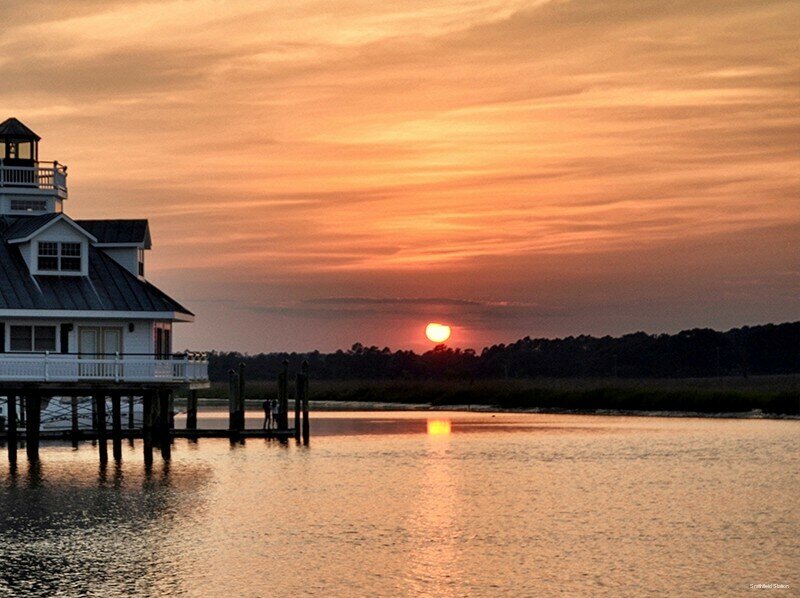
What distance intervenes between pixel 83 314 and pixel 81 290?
74.6 inches

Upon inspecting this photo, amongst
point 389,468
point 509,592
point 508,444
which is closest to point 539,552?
point 509,592

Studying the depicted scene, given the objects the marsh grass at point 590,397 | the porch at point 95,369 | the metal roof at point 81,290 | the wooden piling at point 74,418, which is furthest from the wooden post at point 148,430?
the marsh grass at point 590,397

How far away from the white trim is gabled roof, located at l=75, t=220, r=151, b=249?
550cm

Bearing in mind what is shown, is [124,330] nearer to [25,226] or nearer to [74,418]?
[25,226]

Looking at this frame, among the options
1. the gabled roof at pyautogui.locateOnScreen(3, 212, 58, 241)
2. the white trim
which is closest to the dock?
the white trim

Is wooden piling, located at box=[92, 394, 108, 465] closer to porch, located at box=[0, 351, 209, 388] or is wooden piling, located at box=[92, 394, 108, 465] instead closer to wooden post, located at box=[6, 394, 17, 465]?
porch, located at box=[0, 351, 209, 388]

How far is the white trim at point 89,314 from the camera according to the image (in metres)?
57.3

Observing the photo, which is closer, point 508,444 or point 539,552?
point 539,552

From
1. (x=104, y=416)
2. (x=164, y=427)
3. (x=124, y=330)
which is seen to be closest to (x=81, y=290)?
(x=124, y=330)

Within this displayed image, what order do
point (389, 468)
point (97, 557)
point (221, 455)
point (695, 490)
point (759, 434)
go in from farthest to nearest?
point (759, 434) → point (221, 455) → point (389, 468) → point (695, 490) → point (97, 557)

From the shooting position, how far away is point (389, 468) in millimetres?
62938

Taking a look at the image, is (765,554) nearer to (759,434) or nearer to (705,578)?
(705,578)

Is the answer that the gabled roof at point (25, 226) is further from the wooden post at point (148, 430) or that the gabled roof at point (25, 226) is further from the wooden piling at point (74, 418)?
the wooden post at point (148, 430)

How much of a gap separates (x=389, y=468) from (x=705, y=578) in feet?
103
